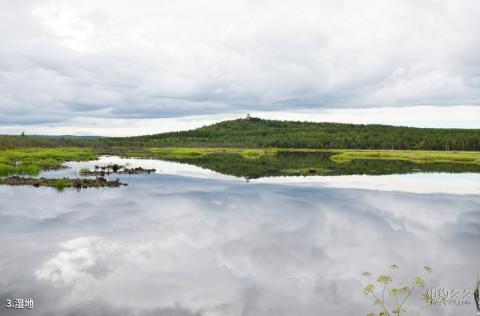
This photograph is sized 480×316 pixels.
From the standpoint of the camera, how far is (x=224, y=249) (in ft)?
82.7

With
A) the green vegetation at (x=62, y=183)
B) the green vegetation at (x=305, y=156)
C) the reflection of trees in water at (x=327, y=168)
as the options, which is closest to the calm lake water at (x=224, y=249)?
the green vegetation at (x=62, y=183)

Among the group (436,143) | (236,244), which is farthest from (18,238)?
(436,143)

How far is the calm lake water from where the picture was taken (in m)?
17.8

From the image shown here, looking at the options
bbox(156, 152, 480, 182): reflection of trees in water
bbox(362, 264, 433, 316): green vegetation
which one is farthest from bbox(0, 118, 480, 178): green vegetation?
bbox(362, 264, 433, 316): green vegetation

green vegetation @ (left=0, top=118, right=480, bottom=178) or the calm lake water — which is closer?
the calm lake water

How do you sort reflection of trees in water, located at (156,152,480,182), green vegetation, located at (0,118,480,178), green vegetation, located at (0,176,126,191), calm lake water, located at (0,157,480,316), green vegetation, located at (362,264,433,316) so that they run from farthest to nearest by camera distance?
1. green vegetation, located at (0,118,480,178)
2. reflection of trees in water, located at (156,152,480,182)
3. green vegetation, located at (0,176,126,191)
4. calm lake water, located at (0,157,480,316)
5. green vegetation, located at (362,264,433,316)

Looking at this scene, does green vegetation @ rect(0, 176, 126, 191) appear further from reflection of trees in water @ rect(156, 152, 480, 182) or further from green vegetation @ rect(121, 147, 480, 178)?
green vegetation @ rect(121, 147, 480, 178)

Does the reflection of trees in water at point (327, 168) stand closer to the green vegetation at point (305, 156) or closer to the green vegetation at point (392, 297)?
the green vegetation at point (305, 156)

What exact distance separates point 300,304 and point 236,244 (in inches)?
350

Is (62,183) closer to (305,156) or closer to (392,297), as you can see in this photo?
(392,297)

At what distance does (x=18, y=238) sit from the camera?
26.5m

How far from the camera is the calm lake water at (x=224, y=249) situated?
17.8 metres

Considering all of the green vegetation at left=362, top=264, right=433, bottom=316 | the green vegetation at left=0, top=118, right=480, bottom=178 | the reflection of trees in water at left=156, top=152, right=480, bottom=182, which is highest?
the green vegetation at left=0, top=118, right=480, bottom=178

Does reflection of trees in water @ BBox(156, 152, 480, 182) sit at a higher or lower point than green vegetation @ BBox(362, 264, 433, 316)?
higher
